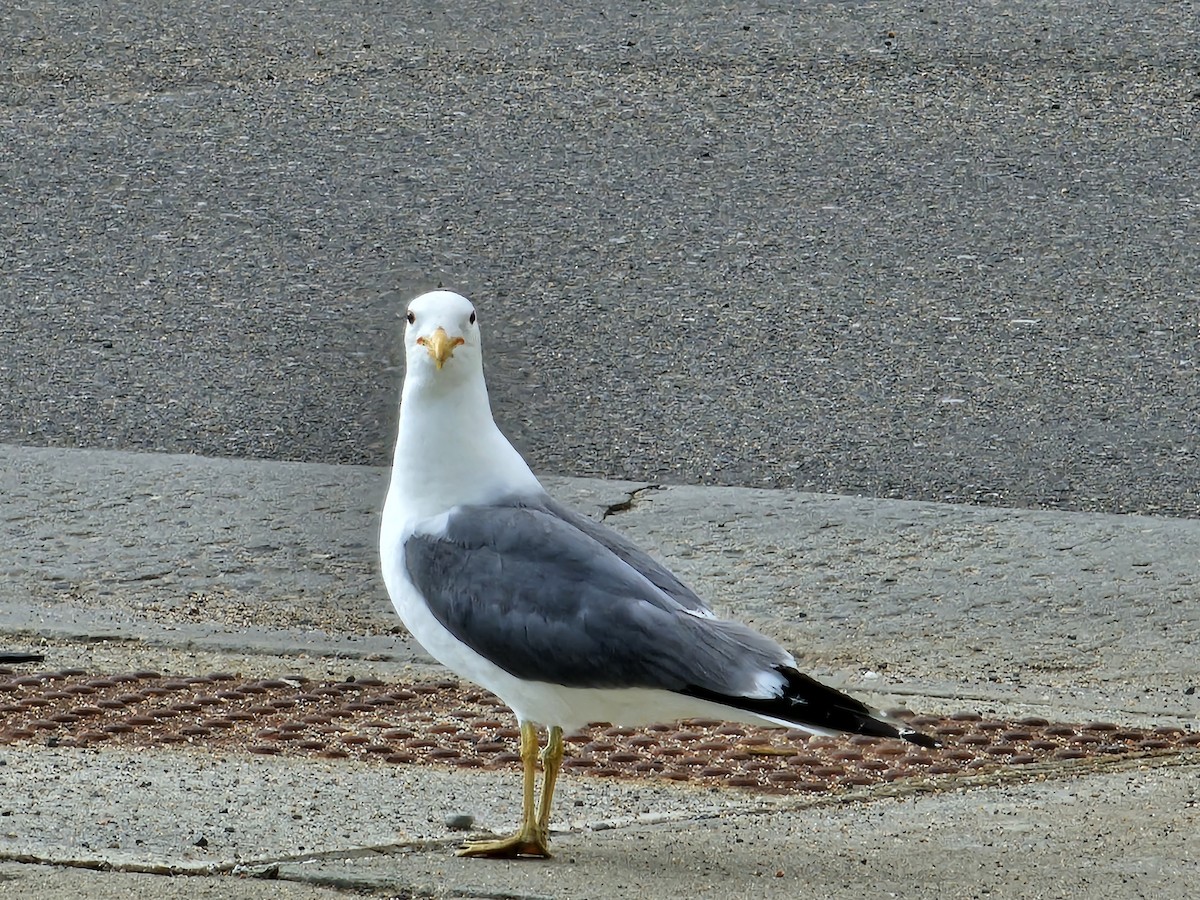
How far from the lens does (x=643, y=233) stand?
7.72m

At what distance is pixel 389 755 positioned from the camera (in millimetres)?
3742

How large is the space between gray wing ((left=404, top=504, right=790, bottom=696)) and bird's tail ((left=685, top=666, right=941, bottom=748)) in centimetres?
3

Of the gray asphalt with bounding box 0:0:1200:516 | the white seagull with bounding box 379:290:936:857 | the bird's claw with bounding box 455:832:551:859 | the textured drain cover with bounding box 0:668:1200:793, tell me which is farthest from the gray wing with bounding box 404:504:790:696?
the gray asphalt with bounding box 0:0:1200:516

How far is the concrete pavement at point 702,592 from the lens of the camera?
3.10m

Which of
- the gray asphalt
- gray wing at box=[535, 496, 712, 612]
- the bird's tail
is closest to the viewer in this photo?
the bird's tail

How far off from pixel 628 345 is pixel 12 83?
4681mm

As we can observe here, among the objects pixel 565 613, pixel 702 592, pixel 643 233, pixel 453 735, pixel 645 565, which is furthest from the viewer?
pixel 643 233

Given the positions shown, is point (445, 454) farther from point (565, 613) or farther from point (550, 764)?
point (550, 764)

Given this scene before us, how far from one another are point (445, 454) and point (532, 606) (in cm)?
36

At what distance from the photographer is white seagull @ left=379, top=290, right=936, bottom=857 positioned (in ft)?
10.2

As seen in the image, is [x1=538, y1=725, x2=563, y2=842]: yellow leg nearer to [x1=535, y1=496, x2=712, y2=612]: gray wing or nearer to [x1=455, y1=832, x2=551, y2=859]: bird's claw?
[x1=455, y1=832, x2=551, y2=859]: bird's claw

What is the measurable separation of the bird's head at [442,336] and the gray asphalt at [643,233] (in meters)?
2.11

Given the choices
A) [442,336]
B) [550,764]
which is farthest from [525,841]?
[442,336]

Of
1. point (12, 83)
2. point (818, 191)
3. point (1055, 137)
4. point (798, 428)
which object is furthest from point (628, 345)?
point (12, 83)
